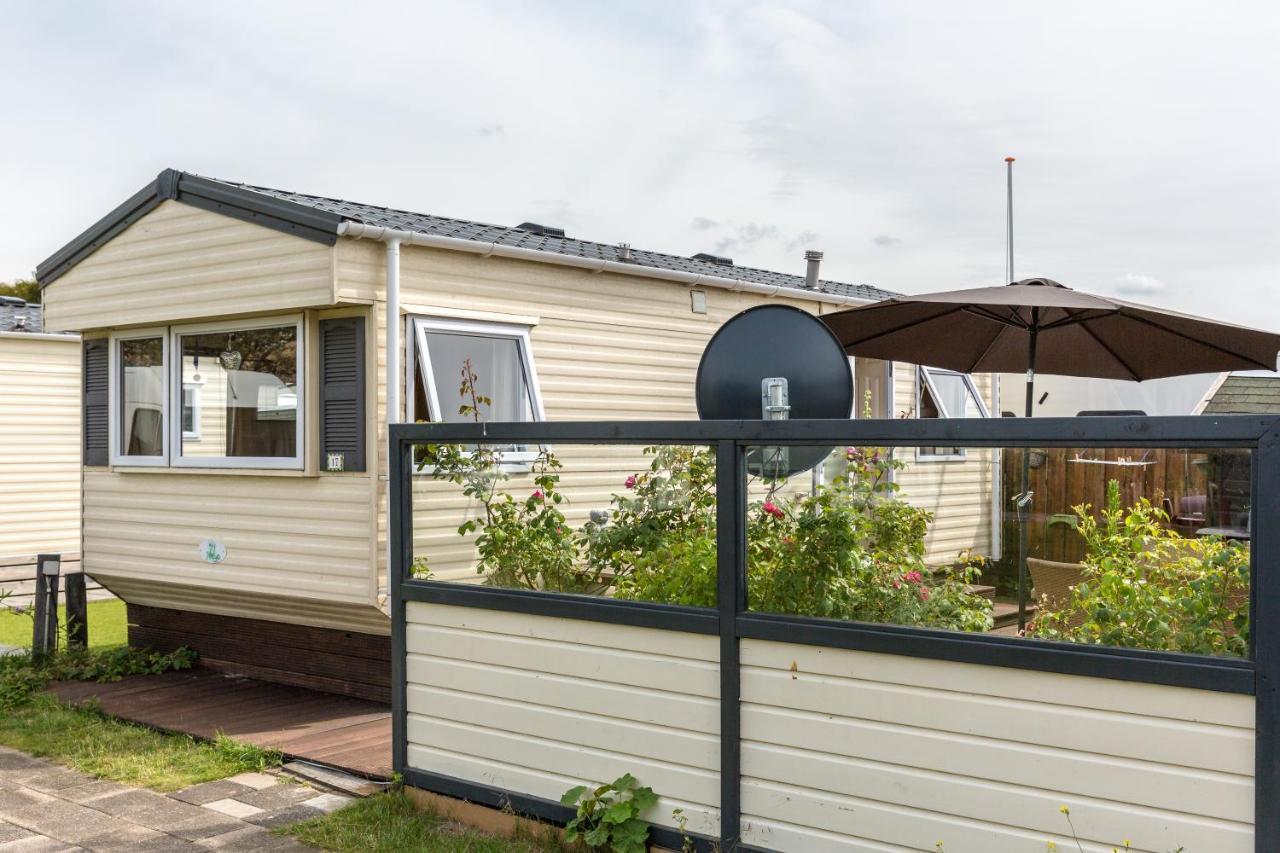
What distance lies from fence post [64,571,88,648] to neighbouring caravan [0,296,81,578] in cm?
397

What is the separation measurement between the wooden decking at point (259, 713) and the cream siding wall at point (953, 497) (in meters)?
2.92

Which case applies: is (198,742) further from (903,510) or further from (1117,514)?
(1117,514)

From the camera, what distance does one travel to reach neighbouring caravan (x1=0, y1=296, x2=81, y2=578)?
1252 cm

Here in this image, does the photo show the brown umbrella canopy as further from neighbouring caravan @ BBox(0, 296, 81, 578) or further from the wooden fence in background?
neighbouring caravan @ BBox(0, 296, 81, 578)

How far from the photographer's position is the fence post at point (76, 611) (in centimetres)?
870

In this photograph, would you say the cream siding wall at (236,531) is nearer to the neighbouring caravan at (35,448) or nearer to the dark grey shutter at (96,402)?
the dark grey shutter at (96,402)

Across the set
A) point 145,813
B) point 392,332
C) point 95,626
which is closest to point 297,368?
point 392,332

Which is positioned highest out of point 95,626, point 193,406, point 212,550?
point 193,406

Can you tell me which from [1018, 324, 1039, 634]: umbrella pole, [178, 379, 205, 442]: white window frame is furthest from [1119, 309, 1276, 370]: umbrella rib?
[178, 379, 205, 442]: white window frame

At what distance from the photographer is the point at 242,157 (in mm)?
12234

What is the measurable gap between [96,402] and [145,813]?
419 cm

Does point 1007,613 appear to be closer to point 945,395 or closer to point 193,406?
point 193,406

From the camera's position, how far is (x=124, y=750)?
6.24 m

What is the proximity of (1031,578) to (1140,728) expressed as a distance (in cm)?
51
